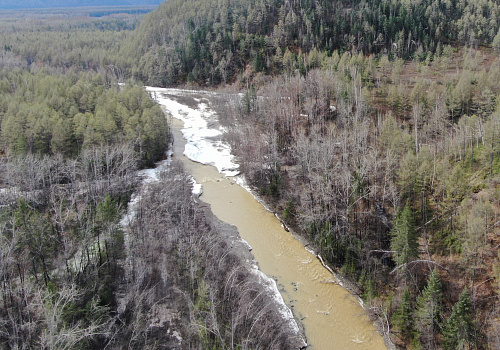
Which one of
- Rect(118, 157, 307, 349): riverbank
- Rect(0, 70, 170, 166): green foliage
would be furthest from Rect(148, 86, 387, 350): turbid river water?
Rect(0, 70, 170, 166): green foliage

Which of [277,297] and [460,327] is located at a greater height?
[460,327]

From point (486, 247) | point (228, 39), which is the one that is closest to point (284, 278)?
point (486, 247)

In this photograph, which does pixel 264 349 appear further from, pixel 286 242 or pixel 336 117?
pixel 336 117

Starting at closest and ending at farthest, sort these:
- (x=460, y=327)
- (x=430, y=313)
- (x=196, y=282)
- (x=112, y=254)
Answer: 1. (x=460, y=327)
2. (x=430, y=313)
3. (x=196, y=282)
4. (x=112, y=254)

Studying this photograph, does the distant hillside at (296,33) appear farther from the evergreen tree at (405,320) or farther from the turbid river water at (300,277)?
the evergreen tree at (405,320)

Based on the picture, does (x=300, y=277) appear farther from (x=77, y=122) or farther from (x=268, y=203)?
(x=77, y=122)

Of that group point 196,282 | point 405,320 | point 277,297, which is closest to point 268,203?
point 277,297

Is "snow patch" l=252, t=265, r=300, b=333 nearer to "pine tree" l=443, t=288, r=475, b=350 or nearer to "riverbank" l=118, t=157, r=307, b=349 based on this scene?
"riverbank" l=118, t=157, r=307, b=349

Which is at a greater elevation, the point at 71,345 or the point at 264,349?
the point at 71,345
